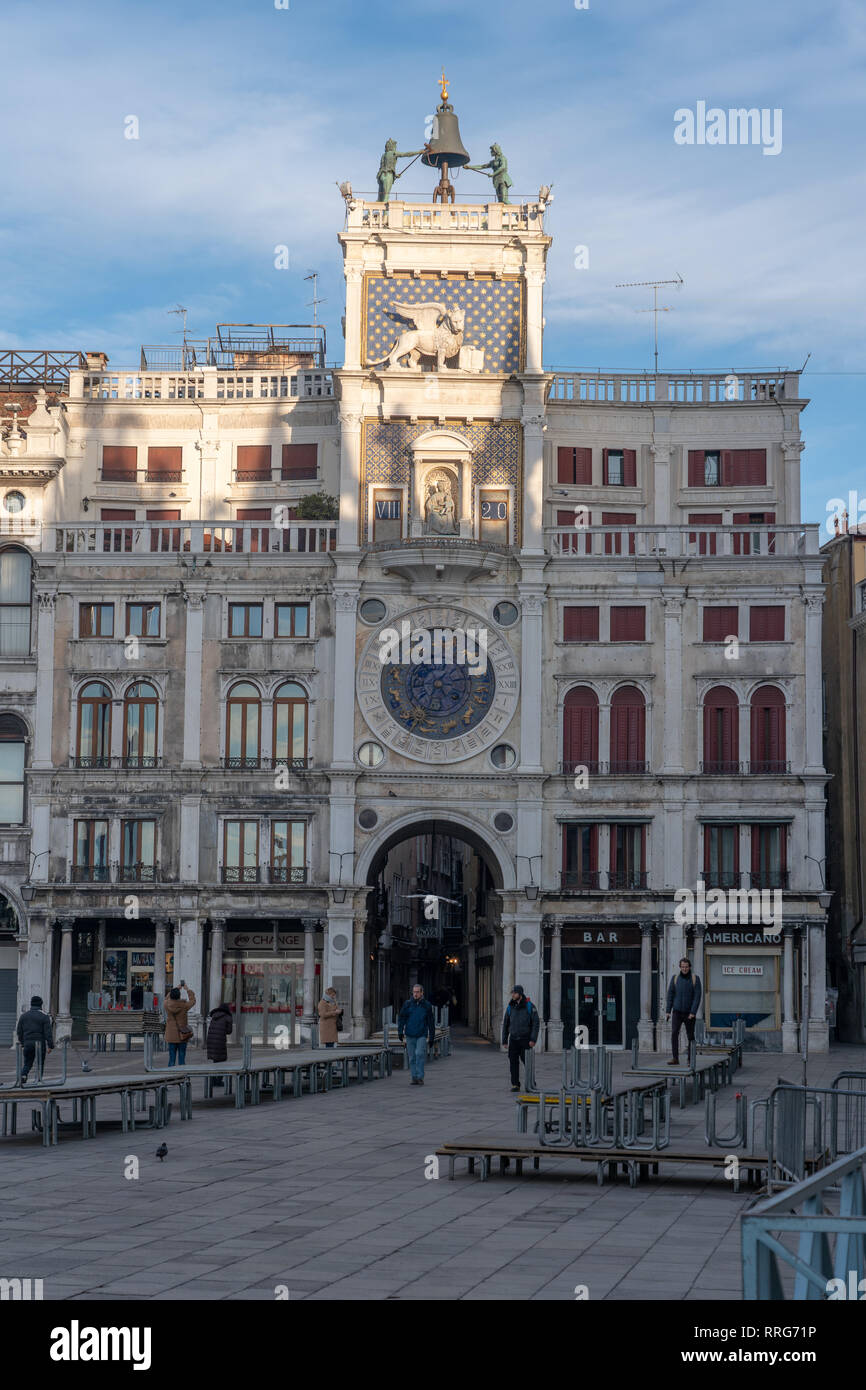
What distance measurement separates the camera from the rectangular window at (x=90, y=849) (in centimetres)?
5459

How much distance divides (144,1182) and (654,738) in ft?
118

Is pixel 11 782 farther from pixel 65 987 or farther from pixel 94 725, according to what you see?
pixel 65 987

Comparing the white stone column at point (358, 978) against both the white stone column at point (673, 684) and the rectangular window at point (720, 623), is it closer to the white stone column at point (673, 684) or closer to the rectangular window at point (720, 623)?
the white stone column at point (673, 684)

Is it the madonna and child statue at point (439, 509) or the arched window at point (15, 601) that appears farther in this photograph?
the arched window at point (15, 601)

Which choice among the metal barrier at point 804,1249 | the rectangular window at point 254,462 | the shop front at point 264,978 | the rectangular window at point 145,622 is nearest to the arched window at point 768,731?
the shop front at point 264,978

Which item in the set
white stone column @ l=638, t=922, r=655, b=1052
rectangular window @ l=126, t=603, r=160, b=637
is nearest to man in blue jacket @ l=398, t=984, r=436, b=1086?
white stone column @ l=638, t=922, r=655, b=1052

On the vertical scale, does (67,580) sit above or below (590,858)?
above

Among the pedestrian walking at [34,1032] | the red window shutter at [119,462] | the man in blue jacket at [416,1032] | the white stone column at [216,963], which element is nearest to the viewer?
the pedestrian walking at [34,1032]

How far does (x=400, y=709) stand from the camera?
54812 mm

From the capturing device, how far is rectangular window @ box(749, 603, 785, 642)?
54500 mm

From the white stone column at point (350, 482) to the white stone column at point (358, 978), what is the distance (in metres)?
11.8

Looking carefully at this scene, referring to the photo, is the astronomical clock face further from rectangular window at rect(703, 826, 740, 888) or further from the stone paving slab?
the stone paving slab
